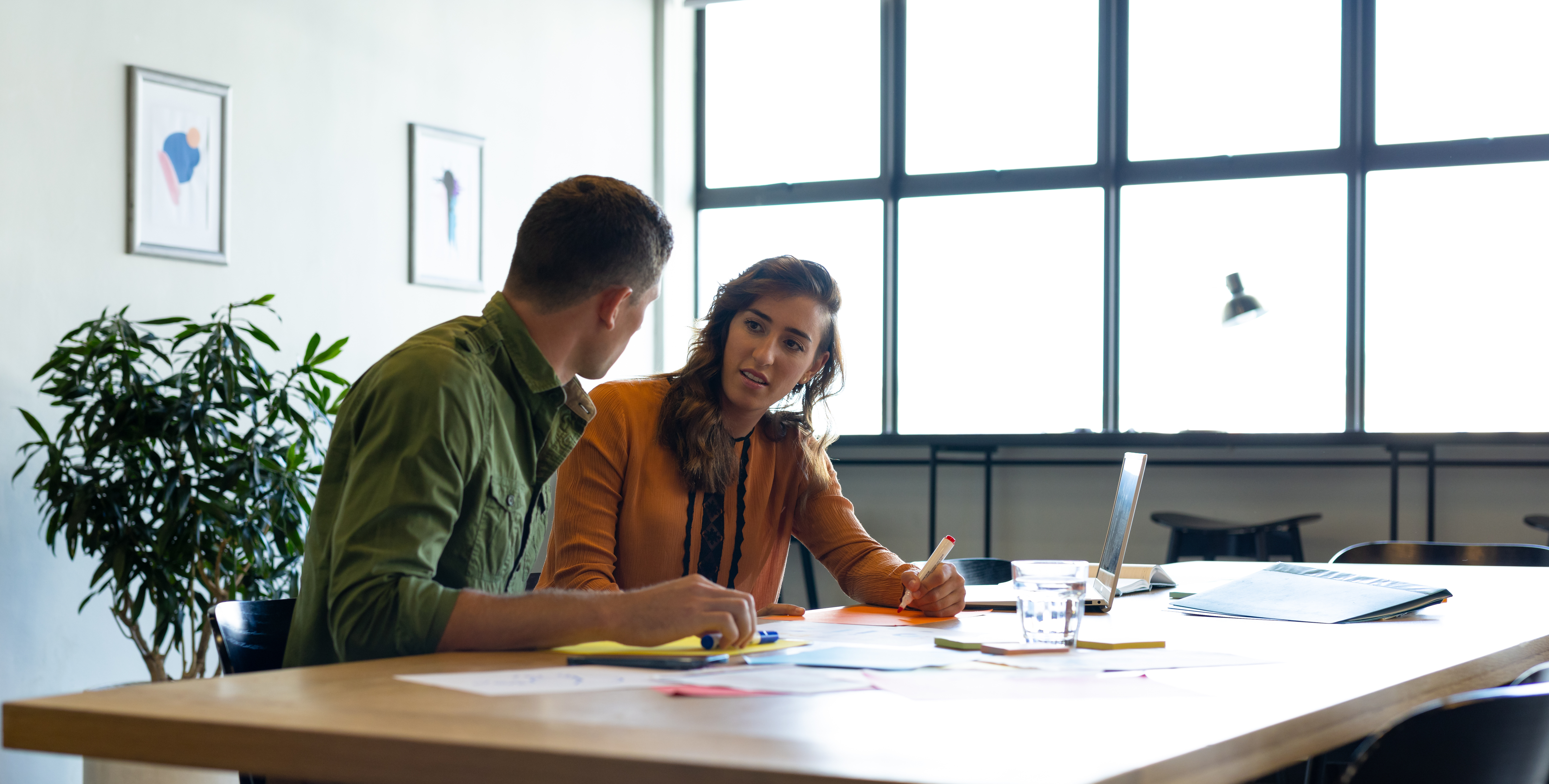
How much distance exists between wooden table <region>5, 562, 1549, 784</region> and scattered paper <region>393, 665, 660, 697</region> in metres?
0.02

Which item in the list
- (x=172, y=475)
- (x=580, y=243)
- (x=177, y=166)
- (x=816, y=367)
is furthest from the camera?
(x=177, y=166)

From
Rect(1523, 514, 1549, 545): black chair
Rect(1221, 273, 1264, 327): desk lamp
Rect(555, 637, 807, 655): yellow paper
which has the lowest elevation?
Rect(1523, 514, 1549, 545): black chair

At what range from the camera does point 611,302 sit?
61.9 inches

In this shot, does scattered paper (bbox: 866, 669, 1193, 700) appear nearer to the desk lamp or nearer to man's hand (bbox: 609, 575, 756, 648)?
man's hand (bbox: 609, 575, 756, 648)

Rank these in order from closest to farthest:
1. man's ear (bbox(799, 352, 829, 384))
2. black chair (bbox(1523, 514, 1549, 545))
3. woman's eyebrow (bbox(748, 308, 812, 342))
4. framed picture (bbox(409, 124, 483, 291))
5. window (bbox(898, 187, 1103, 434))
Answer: woman's eyebrow (bbox(748, 308, 812, 342)), man's ear (bbox(799, 352, 829, 384)), black chair (bbox(1523, 514, 1549, 545)), framed picture (bbox(409, 124, 483, 291)), window (bbox(898, 187, 1103, 434))

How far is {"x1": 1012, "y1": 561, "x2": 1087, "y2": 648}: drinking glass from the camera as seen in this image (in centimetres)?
142

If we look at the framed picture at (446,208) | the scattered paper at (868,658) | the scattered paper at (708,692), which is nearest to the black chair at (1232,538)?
the framed picture at (446,208)

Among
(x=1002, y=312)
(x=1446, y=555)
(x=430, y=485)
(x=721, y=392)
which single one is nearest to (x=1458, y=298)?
(x=1002, y=312)

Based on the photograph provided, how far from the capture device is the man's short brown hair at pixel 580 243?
5.02ft

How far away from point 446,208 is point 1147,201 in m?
2.93

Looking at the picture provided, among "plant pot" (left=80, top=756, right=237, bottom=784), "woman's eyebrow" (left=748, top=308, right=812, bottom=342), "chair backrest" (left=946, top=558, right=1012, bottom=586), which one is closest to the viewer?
"woman's eyebrow" (left=748, top=308, right=812, bottom=342)

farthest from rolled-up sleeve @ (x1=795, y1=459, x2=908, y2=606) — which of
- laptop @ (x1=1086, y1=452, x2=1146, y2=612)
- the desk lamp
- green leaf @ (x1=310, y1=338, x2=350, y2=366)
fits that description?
the desk lamp

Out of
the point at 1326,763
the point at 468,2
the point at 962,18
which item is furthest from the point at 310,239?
the point at 1326,763

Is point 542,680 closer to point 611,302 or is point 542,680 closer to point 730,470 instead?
point 611,302
